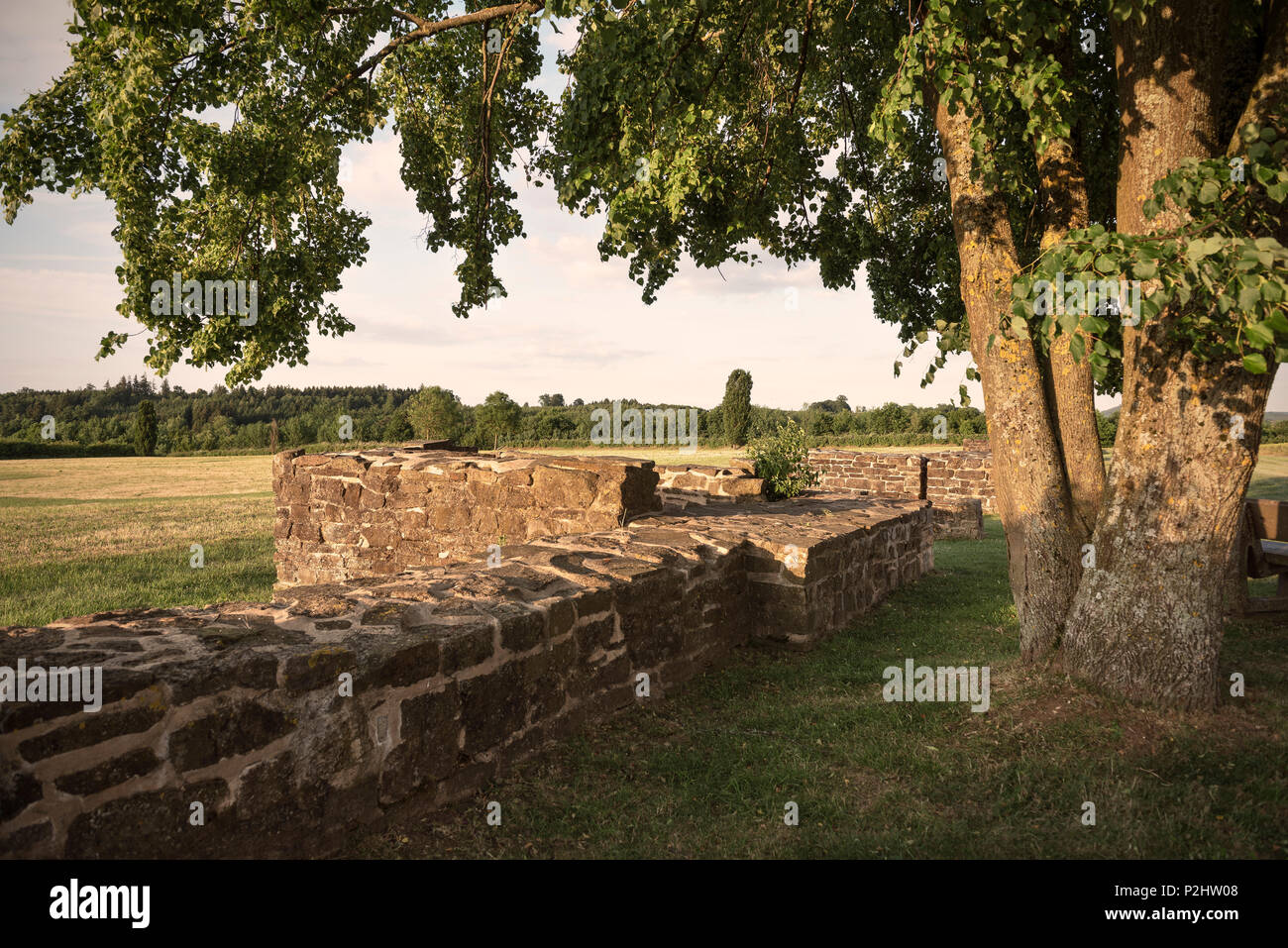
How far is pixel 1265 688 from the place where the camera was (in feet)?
14.0

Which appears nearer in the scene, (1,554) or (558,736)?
(558,736)

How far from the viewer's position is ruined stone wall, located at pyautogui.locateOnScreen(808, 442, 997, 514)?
689 inches

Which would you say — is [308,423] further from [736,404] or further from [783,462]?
[783,462]

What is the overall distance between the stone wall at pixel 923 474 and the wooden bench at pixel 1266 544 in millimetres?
10427

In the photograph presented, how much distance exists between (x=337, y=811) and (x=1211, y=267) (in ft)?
13.0

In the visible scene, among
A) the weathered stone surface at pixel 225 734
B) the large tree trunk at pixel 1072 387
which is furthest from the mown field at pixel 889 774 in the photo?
the large tree trunk at pixel 1072 387

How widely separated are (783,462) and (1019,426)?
14.6ft

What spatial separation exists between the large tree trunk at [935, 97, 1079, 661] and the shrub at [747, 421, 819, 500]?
412 centimetres

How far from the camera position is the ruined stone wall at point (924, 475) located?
17.5m

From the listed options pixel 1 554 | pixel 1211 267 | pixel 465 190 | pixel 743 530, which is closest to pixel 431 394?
pixel 1 554

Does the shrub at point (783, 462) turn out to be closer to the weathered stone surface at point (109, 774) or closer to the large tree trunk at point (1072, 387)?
the large tree trunk at point (1072, 387)

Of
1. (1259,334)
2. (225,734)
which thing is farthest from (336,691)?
(1259,334)

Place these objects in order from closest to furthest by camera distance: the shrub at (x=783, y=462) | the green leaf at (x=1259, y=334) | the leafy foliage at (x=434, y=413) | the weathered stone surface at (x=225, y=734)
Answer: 1. the weathered stone surface at (x=225, y=734)
2. the green leaf at (x=1259, y=334)
3. the shrub at (x=783, y=462)
4. the leafy foliage at (x=434, y=413)

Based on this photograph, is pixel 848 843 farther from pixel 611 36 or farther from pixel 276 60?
pixel 276 60
